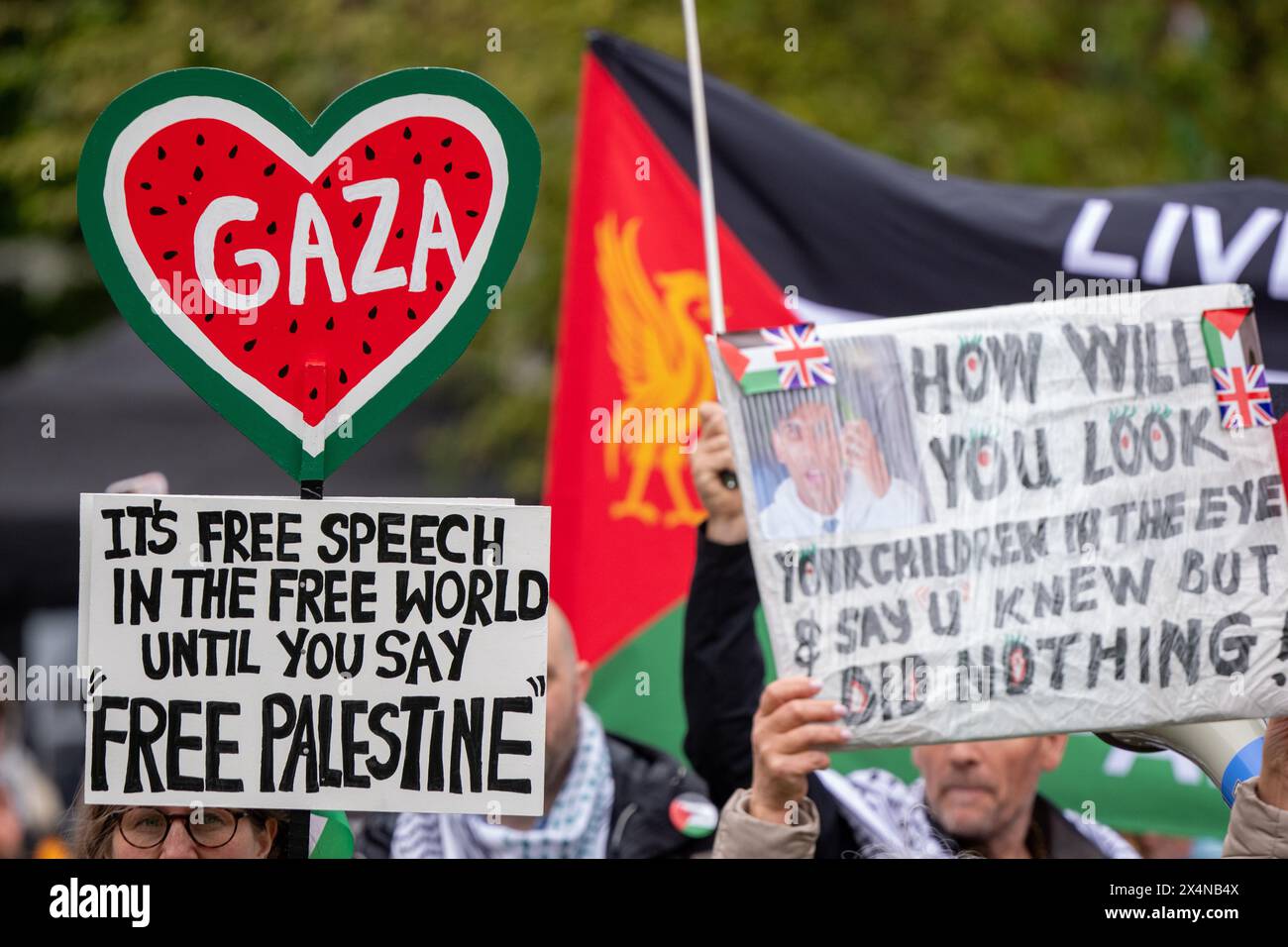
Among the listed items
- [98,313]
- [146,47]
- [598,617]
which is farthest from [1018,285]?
[98,313]

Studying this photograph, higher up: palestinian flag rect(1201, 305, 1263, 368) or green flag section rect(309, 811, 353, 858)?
palestinian flag rect(1201, 305, 1263, 368)

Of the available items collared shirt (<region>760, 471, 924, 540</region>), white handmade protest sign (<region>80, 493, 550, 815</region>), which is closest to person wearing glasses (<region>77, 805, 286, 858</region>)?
white handmade protest sign (<region>80, 493, 550, 815</region>)

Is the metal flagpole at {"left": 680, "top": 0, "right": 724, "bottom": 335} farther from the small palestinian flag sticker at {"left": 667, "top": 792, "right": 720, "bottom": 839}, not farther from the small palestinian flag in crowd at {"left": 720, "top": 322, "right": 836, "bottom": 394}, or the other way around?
the small palestinian flag sticker at {"left": 667, "top": 792, "right": 720, "bottom": 839}

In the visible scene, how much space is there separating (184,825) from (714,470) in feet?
3.70

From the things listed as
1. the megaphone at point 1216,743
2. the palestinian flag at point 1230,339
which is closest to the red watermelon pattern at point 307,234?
the palestinian flag at point 1230,339

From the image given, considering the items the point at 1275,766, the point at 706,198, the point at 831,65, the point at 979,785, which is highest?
the point at 831,65

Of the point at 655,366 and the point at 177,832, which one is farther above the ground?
the point at 655,366

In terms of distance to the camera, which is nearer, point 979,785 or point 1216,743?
point 1216,743

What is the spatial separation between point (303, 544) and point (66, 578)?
26.1ft

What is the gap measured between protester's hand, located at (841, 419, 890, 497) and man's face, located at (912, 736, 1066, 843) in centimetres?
109

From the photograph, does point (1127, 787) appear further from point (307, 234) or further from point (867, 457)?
point (307, 234)

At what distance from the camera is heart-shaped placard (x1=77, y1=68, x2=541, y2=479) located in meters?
2.62

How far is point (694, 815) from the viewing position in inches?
153

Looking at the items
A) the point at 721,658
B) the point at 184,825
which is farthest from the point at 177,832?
the point at 721,658
